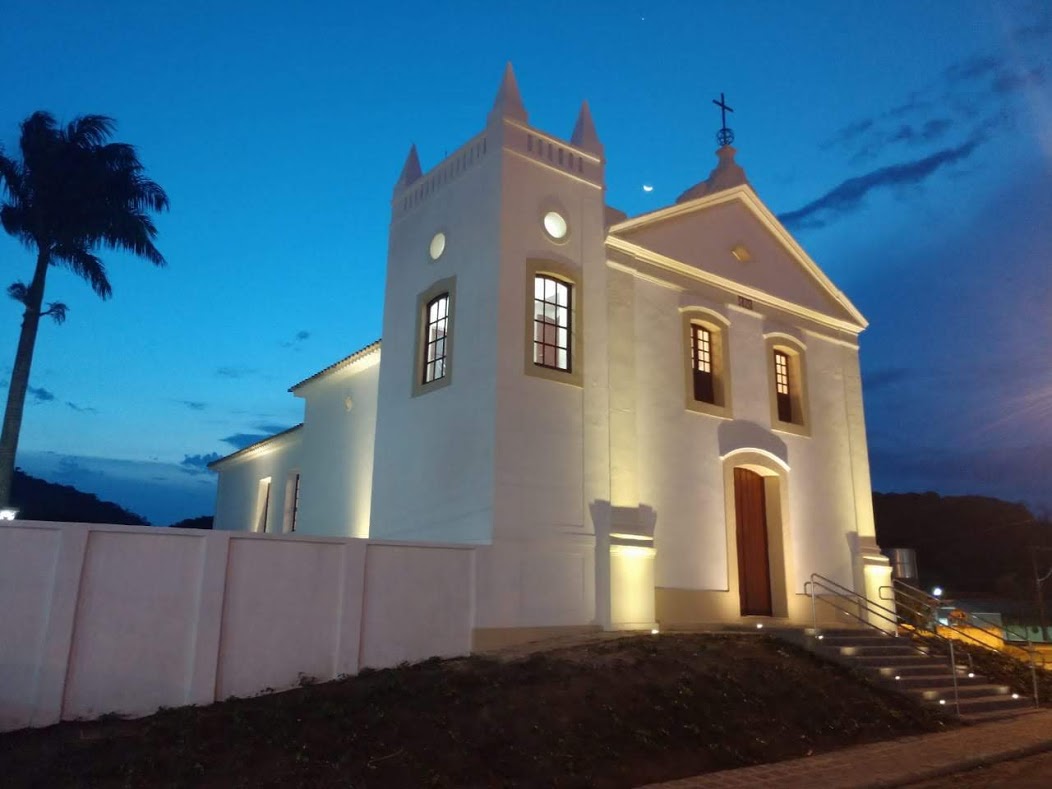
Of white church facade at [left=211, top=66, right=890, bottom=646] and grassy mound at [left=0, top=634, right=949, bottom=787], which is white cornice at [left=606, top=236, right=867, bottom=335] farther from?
grassy mound at [left=0, top=634, right=949, bottom=787]

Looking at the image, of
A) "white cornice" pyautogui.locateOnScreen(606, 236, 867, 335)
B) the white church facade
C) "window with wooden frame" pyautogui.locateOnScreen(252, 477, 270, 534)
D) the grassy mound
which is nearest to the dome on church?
the white church facade

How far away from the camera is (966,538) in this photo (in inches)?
1986

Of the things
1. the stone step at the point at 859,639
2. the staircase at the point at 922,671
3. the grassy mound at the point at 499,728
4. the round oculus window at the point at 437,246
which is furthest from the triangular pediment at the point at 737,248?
the grassy mound at the point at 499,728

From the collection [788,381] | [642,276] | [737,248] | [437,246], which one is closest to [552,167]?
[437,246]

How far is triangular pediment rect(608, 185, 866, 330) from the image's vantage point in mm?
14616

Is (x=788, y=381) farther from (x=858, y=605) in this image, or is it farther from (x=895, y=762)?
(x=895, y=762)

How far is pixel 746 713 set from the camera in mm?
8992

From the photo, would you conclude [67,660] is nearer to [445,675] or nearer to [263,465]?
[445,675]

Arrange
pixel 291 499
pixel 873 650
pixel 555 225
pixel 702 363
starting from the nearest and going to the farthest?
pixel 873 650 → pixel 555 225 → pixel 702 363 → pixel 291 499

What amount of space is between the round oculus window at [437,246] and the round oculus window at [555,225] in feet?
6.26

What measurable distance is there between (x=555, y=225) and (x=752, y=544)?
23.6 ft

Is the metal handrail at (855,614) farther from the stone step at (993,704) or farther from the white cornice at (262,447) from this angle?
the white cornice at (262,447)

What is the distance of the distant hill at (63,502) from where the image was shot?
46.8 m

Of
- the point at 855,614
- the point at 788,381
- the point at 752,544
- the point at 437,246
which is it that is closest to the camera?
the point at 437,246
